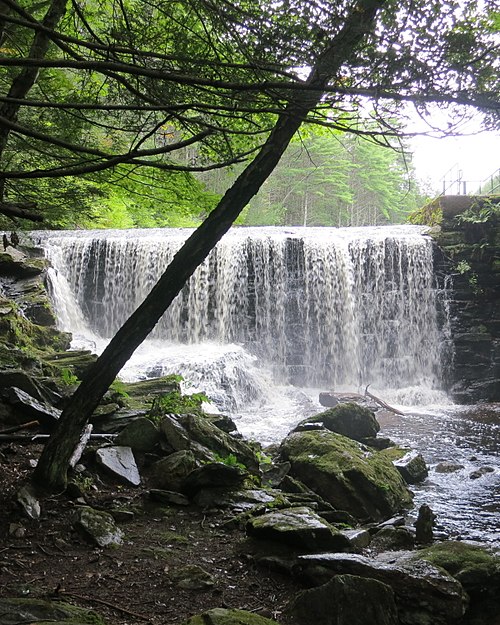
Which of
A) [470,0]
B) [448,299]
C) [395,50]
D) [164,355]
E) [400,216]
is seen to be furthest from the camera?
[400,216]

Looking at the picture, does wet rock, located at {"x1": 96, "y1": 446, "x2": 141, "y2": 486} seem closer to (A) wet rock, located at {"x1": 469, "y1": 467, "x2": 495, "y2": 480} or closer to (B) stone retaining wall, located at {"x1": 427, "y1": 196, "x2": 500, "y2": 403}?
(A) wet rock, located at {"x1": 469, "y1": 467, "x2": 495, "y2": 480}

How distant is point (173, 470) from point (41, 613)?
9.06ft

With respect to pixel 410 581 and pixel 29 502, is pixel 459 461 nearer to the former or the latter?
pixel 410 581

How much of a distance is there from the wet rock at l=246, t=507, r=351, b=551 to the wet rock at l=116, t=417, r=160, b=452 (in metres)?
1.81

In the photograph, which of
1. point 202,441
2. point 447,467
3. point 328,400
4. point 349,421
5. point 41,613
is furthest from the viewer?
point 328,400

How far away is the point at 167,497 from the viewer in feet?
16.5

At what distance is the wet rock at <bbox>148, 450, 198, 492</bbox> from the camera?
5273 mm

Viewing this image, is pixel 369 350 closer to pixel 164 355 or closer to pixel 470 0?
pixel 164 355

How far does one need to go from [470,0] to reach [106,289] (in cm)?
1503

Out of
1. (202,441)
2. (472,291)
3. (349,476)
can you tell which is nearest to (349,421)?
(349,476)

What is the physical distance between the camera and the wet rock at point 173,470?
5273mm

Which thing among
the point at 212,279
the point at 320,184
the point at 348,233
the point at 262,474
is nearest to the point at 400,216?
the point at 320,184

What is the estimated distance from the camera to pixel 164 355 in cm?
1499

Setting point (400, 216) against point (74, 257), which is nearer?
point (74, 257)
